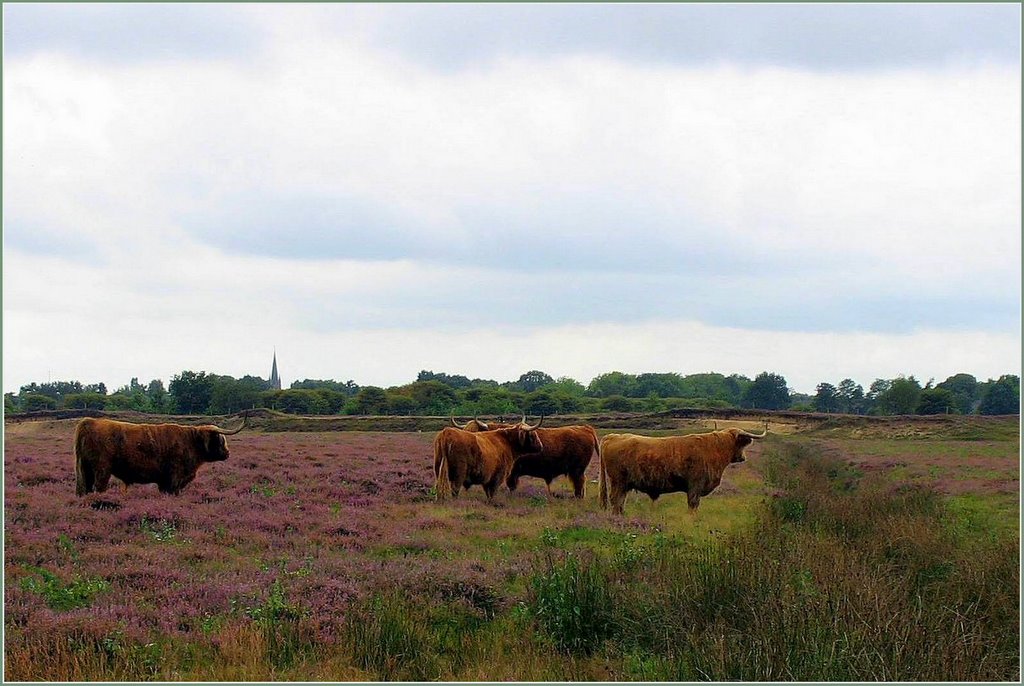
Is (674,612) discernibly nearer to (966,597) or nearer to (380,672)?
(380,672)

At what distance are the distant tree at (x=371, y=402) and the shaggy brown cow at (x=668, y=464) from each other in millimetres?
53541

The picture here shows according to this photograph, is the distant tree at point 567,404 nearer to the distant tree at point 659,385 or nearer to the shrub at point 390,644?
the distant tree at point 659,385

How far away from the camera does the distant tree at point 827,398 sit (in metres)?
97.6

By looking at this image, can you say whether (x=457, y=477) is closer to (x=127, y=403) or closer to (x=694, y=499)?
(x=694, y=499)

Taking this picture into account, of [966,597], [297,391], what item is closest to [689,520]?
[966,597]

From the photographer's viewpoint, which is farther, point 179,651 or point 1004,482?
point 1004,482

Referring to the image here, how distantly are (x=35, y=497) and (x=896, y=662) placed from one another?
13270mm

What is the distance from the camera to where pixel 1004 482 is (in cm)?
2095

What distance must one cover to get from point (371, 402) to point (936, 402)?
48.2 m

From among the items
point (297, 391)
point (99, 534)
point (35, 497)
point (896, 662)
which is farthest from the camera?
point (297, 391)

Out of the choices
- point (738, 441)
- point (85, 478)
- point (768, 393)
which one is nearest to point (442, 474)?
point (738, 441)

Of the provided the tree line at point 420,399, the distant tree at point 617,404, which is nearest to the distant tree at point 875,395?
the tree line at point 420,399

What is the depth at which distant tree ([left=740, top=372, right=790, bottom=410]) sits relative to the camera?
105 metres

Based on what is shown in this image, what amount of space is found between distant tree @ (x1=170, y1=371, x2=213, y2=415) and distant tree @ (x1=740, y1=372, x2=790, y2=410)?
2580 inches
